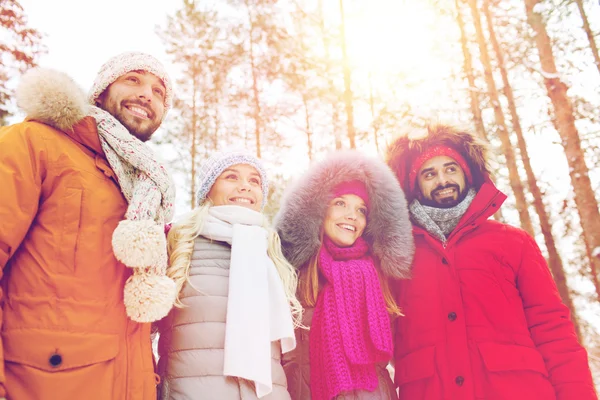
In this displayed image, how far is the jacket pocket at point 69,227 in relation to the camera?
1833 mm

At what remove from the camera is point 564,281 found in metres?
7.96

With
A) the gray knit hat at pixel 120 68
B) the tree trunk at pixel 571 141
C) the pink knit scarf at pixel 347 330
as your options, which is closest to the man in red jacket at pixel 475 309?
the pink knit scarf at pixel 347 330

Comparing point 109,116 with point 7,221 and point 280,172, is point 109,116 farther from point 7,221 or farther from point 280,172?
point 280,172

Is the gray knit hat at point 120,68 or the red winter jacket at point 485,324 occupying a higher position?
the gray knit hat at point 120,68

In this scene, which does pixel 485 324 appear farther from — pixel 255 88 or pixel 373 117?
pixel 255 88

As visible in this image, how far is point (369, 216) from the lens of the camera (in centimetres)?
348

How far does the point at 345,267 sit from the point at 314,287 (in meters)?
0.30

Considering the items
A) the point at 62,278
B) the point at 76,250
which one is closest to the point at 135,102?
the point at 76,250

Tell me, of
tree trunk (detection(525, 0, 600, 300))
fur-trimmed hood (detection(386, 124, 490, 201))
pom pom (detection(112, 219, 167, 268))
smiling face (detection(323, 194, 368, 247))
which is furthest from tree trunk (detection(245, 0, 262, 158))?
pom pom (detection(112, 219, 167, 268))

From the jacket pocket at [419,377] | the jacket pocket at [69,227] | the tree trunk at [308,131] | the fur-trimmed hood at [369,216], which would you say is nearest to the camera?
the jacket pocket at [69,227]

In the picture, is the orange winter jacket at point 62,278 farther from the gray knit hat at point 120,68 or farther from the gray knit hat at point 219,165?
the gray knit hat at point 219,165

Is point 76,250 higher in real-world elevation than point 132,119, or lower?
lower

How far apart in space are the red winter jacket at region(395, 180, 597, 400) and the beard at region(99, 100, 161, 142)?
2.28 metres

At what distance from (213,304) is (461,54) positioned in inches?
423
